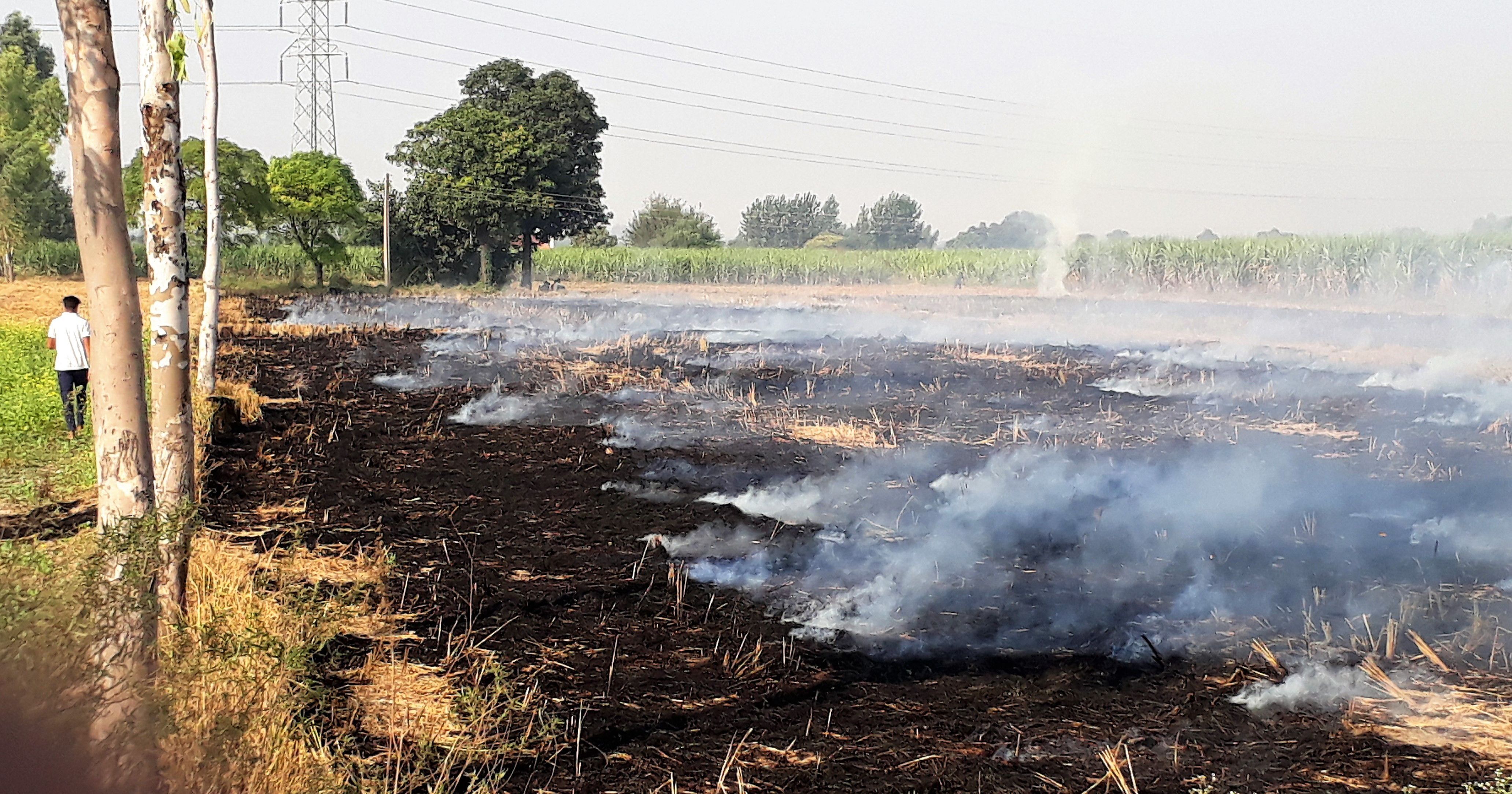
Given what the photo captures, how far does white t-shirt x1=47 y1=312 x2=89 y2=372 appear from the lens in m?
10.3

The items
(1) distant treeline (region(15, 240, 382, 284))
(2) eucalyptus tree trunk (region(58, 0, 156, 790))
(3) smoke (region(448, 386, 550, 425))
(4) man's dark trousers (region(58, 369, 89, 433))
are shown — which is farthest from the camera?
(1) distant treeline (region(15, 240, 382, 284))

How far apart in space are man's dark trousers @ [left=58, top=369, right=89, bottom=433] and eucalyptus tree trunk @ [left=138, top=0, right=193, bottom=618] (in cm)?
644

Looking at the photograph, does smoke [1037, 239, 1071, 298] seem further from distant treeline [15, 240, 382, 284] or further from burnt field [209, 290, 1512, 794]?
burnt field [209, 290, 1512, 794]

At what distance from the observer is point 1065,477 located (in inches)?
384

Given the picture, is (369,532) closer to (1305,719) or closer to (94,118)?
(94,118)

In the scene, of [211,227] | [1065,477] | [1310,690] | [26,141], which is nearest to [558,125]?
[26,141]

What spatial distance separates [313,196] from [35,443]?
27434 millimetres

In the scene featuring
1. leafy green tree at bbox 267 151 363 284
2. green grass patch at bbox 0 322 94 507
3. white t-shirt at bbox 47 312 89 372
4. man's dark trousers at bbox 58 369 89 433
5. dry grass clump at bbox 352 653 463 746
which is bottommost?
dry grass clump at bbox 352 653 463 746

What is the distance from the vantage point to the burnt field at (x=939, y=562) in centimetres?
467

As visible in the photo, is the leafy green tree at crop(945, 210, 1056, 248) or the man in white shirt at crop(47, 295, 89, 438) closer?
the man in white shirt at crop(47, 295, 89, 438)

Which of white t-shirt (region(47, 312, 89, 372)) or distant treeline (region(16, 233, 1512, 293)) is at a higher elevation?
distant treeline (region(16, 233, 1512, 293))

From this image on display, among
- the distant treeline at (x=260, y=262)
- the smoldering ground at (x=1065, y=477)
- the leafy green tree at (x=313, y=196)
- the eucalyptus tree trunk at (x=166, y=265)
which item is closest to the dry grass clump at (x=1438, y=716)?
the smoldering ground at (x=1065, y=477)

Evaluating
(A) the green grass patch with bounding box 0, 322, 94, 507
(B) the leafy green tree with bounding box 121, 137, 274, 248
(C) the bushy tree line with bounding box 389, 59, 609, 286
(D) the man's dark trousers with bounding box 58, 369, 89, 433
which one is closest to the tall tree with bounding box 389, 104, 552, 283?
(C) the bushy tree line with bounding box 389, 59, 609, 286

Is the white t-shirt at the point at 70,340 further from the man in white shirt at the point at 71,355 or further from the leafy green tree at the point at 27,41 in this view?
the leafy green tree at the point at 27,41
